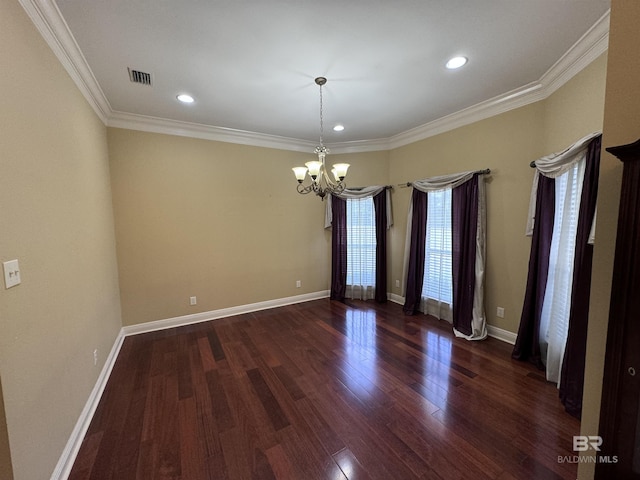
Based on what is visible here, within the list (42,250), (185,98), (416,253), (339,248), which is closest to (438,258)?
(416,253)

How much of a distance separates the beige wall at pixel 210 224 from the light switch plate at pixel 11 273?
2.31 meters

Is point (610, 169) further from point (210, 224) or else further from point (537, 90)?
point (210, 224)

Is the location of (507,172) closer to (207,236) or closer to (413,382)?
(413,382)

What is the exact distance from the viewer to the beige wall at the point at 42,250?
3.90 feet

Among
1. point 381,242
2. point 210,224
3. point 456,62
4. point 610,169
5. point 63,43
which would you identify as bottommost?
point 381,242

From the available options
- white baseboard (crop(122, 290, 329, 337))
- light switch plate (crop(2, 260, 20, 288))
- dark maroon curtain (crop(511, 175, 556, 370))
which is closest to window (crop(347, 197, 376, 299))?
white baseboard (crop(122, 290, 329, 337))

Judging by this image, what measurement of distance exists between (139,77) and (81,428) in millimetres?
2905

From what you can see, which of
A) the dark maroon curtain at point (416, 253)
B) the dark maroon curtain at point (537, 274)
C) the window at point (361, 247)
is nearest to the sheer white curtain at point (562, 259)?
the dark maroon curtain at point (537, 274)

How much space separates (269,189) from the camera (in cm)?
421

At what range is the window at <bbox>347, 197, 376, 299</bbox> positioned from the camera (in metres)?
4.55

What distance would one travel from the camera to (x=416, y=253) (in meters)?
3.93

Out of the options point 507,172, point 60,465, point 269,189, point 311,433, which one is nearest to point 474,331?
point 507,172

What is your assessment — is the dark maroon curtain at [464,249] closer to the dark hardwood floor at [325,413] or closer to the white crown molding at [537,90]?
the dark hardwood floor at [325,413]

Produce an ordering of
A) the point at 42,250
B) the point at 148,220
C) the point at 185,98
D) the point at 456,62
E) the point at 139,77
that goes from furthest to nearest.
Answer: the point at 148,220 → the point at 185,98 → the point at 139,77 → the point at 456,62 → the point at 42,250
